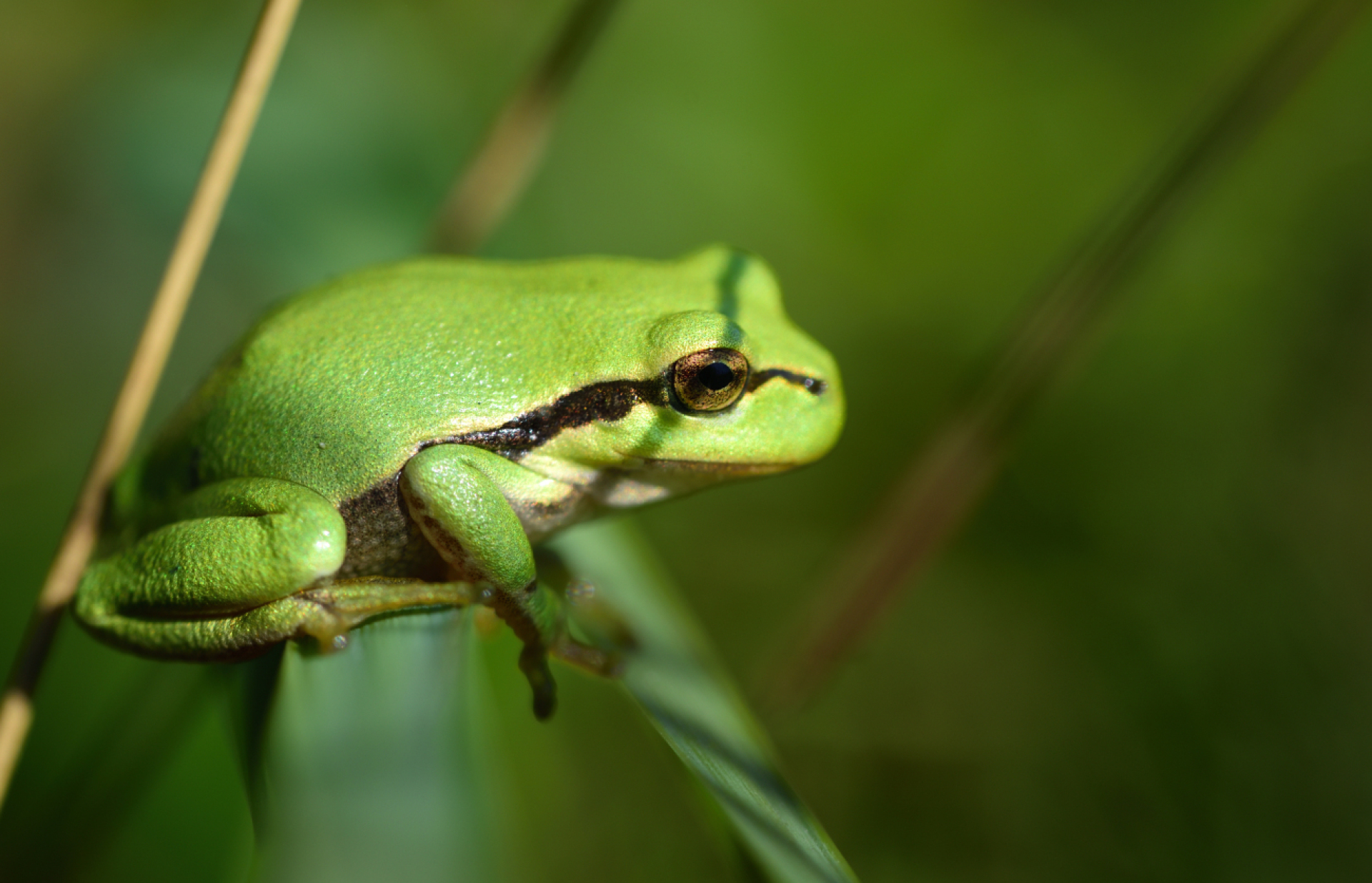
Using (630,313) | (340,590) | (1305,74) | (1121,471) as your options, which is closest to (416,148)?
(630,313)

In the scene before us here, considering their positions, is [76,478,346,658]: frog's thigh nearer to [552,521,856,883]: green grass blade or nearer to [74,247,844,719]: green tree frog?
[74,247,844,719]: green tree frog

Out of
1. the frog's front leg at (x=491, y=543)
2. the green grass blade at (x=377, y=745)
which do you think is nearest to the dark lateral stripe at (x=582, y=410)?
the frog's front leg at (x=491, y=543)

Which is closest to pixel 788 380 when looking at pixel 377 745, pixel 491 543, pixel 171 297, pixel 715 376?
pixel 715 376

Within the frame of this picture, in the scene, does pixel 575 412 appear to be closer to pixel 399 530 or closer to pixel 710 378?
pixel 710 378

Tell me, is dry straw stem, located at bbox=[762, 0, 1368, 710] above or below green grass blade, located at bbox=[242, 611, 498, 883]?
above

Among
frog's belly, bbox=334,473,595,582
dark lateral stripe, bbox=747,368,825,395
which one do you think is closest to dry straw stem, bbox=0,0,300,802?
frog's belly, bbox=334,473,595,582

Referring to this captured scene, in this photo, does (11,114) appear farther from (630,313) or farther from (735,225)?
(630,313)
